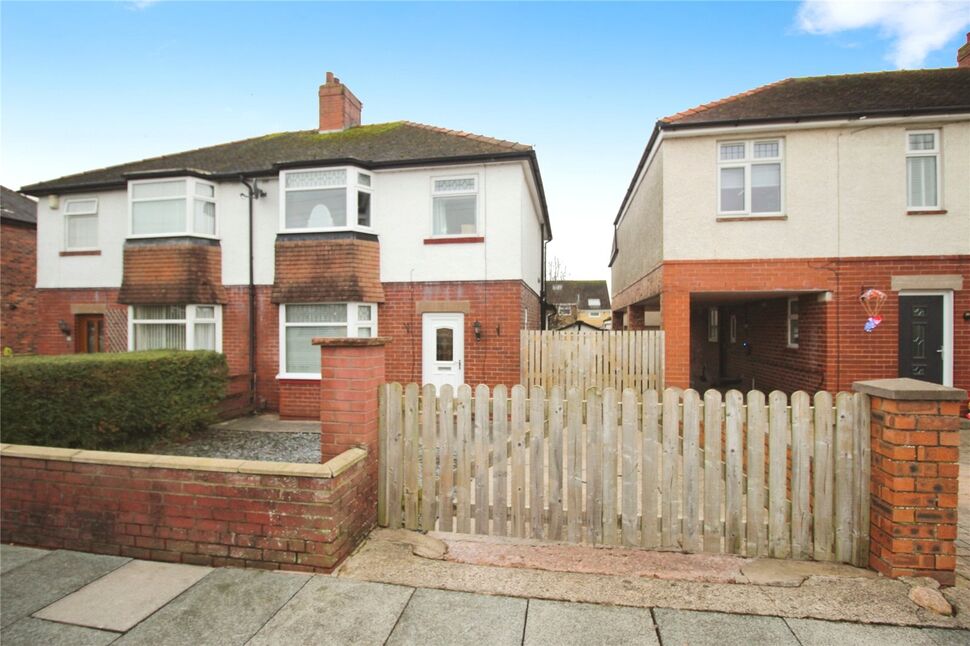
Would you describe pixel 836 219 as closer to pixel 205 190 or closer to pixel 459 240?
pixel 459 240

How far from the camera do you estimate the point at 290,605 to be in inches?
111

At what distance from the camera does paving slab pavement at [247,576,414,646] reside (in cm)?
250

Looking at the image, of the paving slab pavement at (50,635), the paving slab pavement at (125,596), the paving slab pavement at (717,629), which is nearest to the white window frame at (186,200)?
the paving slab pavement at (125,596)

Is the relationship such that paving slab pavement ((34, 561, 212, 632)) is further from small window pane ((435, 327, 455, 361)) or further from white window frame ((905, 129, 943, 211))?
white window frame ((905, 129, 943, 211))

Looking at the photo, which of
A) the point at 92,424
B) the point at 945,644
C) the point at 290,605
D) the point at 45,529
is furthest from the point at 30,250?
the point at 945,644

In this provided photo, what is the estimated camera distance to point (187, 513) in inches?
131

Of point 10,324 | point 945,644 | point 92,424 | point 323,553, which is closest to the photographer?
point 945,644

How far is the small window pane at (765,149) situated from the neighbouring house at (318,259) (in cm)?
449

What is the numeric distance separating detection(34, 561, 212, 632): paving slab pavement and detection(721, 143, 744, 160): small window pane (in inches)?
409

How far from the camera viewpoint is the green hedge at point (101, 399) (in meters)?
6.31

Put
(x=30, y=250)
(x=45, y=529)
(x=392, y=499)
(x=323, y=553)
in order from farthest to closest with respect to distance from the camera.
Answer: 1. (x=30, y=250)
2. (x=392, y=499)
3. (x=45, y=529)
4. (x=323, y=553)

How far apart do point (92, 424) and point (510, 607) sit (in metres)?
7.19

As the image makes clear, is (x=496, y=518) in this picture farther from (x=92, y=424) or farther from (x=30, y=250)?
(x=30, y=250)

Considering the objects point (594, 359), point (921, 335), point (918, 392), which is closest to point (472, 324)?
point (594, 359)
